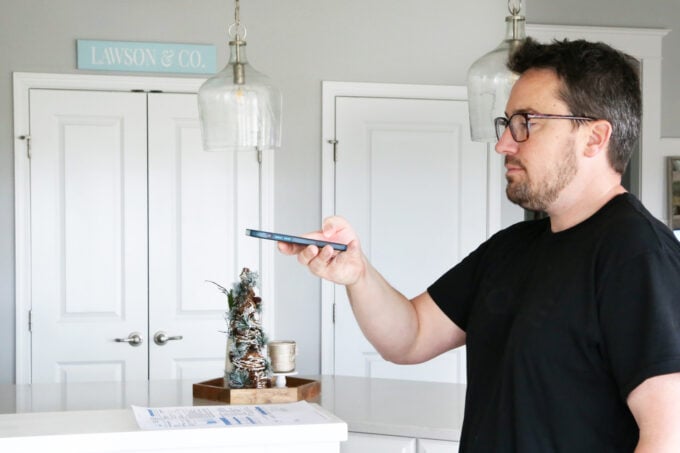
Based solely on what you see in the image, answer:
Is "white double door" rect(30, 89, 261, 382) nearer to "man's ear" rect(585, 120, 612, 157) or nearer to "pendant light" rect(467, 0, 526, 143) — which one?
"pendant light" rect(467, 0, 526, 143)

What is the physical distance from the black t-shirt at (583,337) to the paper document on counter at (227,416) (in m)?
0.76

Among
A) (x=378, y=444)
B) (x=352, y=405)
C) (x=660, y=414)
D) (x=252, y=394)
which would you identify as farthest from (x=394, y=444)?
(x=660, y=414)

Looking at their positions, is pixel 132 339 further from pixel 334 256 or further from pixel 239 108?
pixel 334 256

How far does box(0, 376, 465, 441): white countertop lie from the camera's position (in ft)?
8.96

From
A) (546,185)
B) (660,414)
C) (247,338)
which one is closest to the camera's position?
(660,414)

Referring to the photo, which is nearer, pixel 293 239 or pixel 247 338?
pixel 293 239

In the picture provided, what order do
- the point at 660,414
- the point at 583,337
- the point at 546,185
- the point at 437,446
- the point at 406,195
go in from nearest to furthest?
the point at 660,414, the point at 583,337, the point at 546,185, the point at 437,446, the point at 406,195

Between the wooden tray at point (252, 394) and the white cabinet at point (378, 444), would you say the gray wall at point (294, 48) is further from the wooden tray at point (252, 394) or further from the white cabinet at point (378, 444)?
the white cabinet at point (378, 444)

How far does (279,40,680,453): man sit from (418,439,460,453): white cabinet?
945mm

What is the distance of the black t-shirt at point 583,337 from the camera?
1.34 metres

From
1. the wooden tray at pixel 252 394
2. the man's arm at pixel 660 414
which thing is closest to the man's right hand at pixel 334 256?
the man's arm at pixel 660 414

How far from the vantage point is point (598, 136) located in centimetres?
154

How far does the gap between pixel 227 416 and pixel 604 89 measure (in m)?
1.29

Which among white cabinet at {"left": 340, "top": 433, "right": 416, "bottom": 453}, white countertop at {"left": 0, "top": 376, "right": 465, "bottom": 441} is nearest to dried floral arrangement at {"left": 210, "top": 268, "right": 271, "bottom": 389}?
white countertop at {"left": 0, "top": 376, "right": 465, "bottom": 441}
